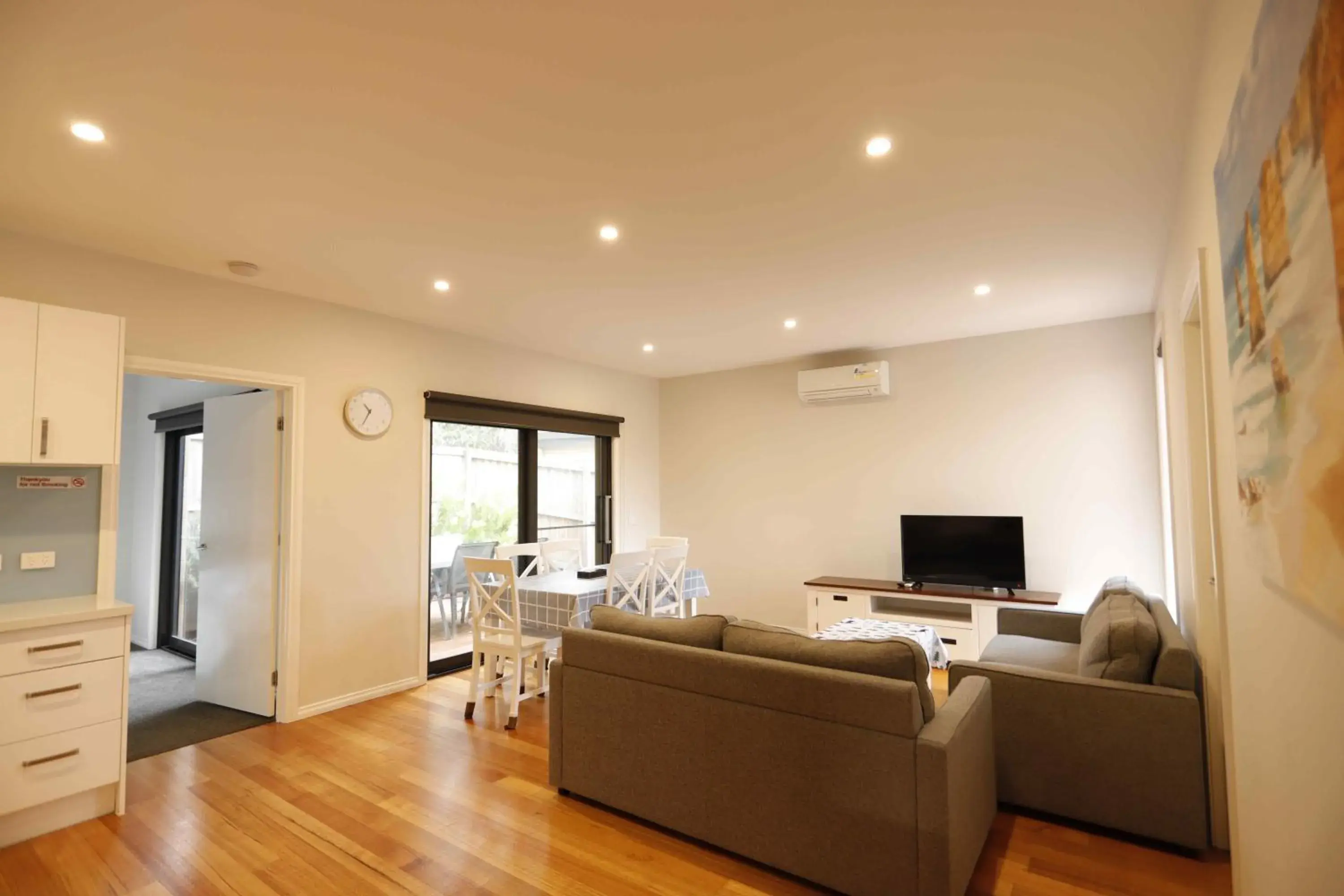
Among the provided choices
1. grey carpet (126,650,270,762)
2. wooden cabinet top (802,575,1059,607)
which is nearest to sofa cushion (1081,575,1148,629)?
wooden cabinet top (802,575,1059,607)

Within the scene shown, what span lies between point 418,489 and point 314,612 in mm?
1050

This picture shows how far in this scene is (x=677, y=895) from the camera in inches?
86.9

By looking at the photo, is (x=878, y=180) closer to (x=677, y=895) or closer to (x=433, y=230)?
(x=433, y=230)

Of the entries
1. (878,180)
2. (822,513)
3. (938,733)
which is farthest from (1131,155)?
(822,513)

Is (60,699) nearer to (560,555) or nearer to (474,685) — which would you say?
(474,685)

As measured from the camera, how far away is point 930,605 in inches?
208

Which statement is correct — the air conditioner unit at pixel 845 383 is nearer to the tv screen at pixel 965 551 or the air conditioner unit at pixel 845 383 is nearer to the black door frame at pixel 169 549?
the tv screen at pixel 965 551

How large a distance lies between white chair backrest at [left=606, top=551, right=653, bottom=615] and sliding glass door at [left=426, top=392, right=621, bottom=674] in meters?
1.38

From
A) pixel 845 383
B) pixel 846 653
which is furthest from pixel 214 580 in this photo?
pixel 845 383

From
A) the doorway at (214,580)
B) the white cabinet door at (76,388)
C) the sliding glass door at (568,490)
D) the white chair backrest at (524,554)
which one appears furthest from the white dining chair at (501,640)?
the white cabinet door at (76,388)

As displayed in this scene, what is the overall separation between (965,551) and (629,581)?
2663 mm

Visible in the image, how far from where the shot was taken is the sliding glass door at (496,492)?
5031 millimetres

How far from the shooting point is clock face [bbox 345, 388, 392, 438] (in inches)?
170

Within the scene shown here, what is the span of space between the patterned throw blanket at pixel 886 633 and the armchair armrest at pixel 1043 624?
1.46 ft
